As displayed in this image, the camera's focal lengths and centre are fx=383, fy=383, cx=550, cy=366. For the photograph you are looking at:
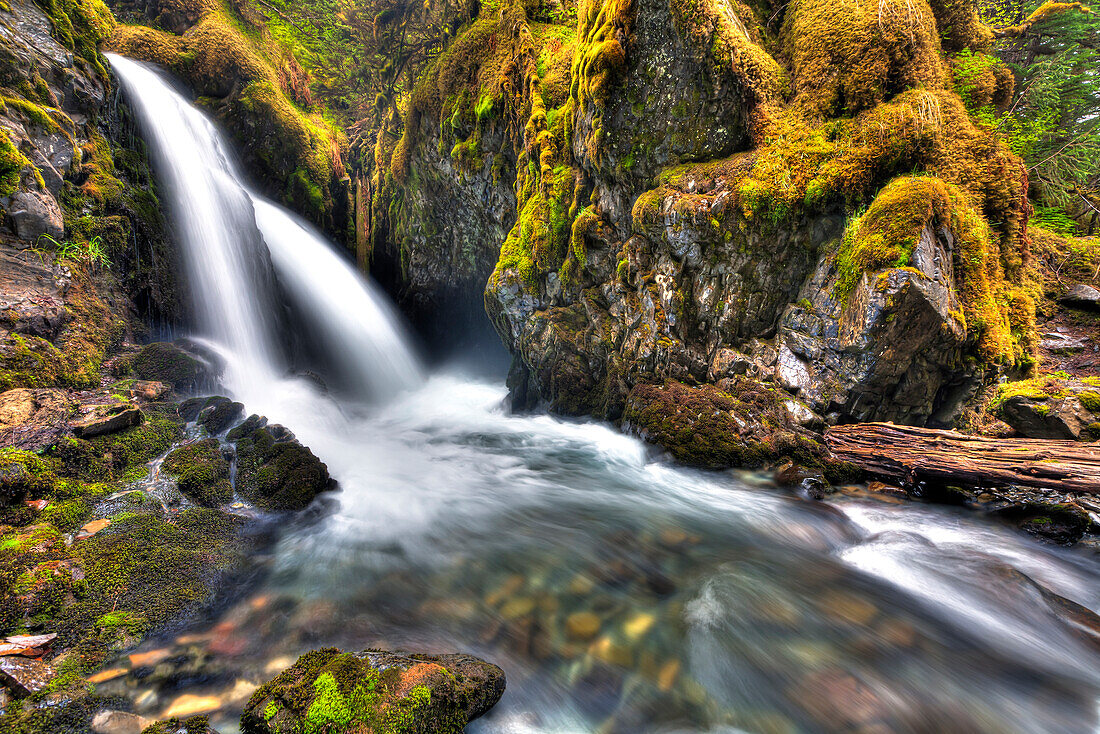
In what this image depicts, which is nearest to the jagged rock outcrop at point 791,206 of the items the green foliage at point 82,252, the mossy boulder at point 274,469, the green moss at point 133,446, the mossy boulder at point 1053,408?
the mossy boulder at point 1053,408

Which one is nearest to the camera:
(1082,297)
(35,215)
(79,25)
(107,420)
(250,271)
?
(107,420)

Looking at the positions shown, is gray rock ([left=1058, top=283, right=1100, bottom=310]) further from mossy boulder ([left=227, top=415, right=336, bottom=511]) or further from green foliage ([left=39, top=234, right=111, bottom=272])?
green foliage ([left=39, top=234, right=111, bottom=272])

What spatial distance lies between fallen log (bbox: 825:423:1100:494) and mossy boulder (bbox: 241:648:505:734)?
5194 millimetres

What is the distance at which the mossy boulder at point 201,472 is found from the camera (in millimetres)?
4145

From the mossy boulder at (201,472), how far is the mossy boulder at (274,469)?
0.16 meters

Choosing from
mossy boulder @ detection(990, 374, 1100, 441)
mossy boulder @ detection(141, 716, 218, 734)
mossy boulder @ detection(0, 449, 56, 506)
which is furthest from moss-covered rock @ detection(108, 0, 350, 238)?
mossy boulder @ detection(990, 374, 1100, 441)

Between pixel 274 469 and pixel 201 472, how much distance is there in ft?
2.21

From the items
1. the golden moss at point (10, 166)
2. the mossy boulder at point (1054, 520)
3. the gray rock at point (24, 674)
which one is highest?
the golden moss at point (10, 166)

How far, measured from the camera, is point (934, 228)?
4.92 metres

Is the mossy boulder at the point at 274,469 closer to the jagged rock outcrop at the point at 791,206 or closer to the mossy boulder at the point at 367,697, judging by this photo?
the mossy boulder at the point at 367,697

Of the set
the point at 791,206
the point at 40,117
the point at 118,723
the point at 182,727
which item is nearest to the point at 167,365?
the point at 40,117

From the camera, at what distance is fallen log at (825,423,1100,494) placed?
12.5 ft

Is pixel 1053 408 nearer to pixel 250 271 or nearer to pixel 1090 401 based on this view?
pixel 1090 401

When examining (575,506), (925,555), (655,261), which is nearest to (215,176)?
(655,261)
